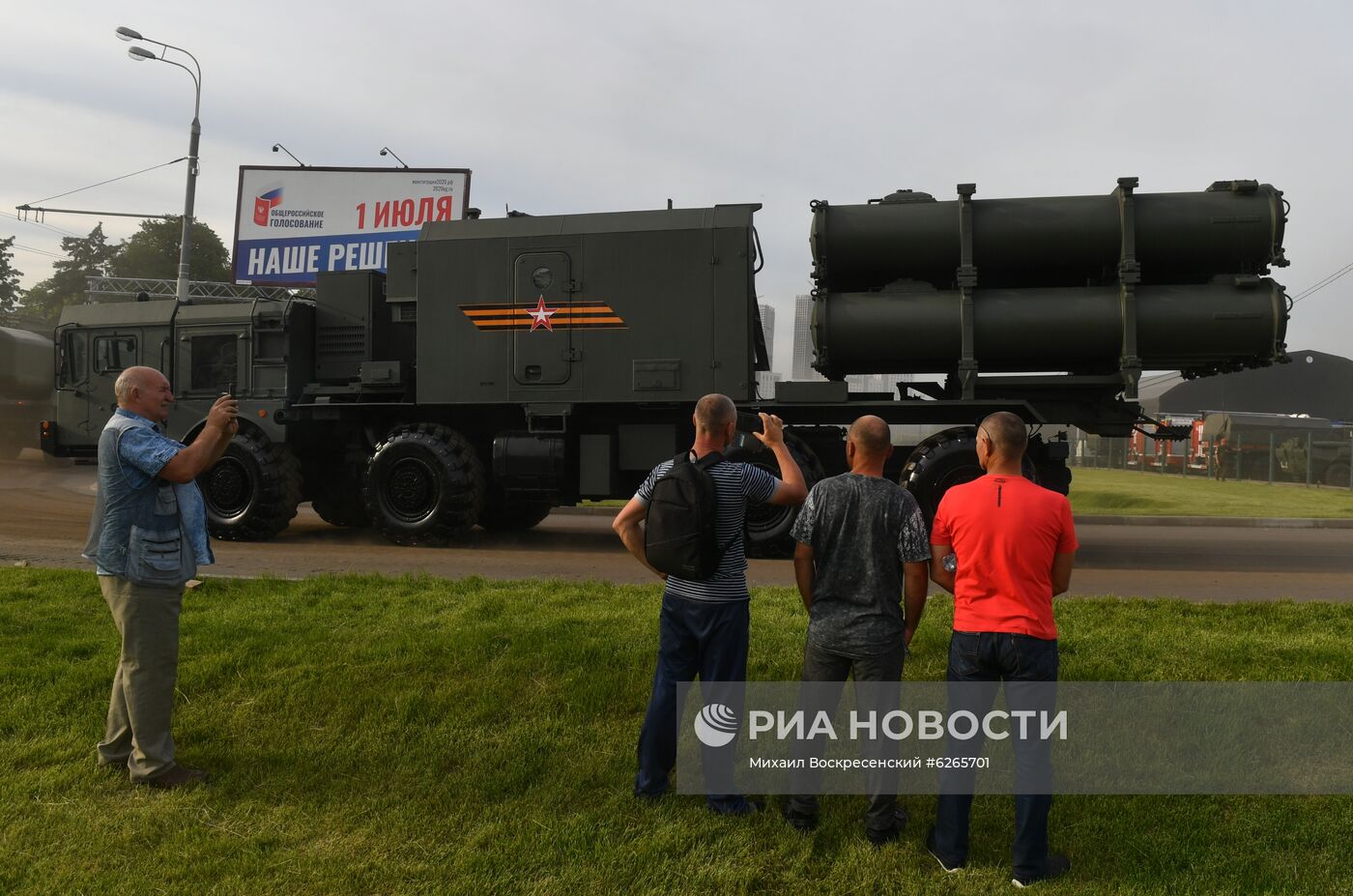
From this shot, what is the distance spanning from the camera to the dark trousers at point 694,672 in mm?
4000

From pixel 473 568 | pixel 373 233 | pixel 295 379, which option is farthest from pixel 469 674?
pixel 373 233

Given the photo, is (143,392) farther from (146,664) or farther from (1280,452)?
(1280,452)

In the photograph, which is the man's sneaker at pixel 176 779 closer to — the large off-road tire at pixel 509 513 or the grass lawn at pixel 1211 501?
the large off-road tire at pixel 509 513

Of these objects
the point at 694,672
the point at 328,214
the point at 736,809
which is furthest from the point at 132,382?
the point at 328,214

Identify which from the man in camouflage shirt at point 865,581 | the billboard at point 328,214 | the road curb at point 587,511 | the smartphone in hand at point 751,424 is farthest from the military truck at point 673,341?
the billboard at point 328,214

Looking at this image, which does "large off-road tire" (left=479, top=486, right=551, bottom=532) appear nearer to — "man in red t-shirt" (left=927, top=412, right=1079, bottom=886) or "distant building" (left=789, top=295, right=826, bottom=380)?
"distant building" (left=789, top=295, right=826, bottom=380)

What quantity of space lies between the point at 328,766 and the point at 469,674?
1077 mm

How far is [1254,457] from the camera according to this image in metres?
27.3

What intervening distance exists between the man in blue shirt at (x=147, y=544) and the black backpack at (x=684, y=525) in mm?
1898

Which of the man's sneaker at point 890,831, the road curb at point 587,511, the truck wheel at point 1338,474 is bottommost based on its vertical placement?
the man's sneaker at point 890,831

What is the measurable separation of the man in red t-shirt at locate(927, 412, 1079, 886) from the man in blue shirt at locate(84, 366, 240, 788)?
3.10m

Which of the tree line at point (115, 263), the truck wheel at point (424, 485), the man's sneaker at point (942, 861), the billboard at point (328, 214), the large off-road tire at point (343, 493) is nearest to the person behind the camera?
the man's sneaker at point (942, 861)

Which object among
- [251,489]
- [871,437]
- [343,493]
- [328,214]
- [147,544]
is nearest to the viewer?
[871,437]

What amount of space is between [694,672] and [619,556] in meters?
7.17
